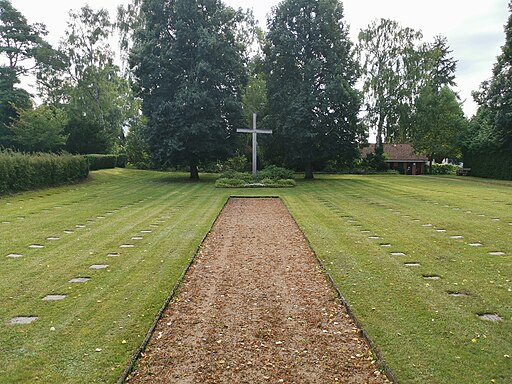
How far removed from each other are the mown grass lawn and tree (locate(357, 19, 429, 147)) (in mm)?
32442

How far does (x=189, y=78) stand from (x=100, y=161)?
10867mm

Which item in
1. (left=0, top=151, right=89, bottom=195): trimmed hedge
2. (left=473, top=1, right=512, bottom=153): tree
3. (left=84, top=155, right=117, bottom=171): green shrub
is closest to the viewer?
(left=0, top=151, right=89, bottom=195): trimmed hedge

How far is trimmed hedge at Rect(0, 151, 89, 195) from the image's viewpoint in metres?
17.5

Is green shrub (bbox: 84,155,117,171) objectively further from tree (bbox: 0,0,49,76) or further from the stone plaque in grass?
the stone plaque in grass

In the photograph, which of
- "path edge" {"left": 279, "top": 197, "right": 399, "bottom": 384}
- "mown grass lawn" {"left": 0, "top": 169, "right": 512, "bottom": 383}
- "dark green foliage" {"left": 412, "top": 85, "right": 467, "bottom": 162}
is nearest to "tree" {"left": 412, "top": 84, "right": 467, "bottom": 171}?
"dark green foliage" {"left": 412, "top": 85, "right": 467, "bottom": 162}

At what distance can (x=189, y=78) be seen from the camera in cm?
2650

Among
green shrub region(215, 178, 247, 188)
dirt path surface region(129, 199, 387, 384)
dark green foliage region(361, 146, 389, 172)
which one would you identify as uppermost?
dark green foliage region(361, 146, 389, 172)

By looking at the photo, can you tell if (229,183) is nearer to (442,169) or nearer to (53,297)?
(53,297)

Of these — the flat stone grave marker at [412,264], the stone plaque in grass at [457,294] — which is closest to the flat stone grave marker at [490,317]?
the stone plaque in grass at [457,294]

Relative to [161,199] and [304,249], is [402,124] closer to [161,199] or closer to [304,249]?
[161,199]

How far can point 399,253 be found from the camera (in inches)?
302

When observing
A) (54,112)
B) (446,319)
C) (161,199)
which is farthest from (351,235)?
(54,112)

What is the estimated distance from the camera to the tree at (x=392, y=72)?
42938 millimetres

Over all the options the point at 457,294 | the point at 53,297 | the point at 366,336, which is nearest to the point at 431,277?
the point at 457,294
